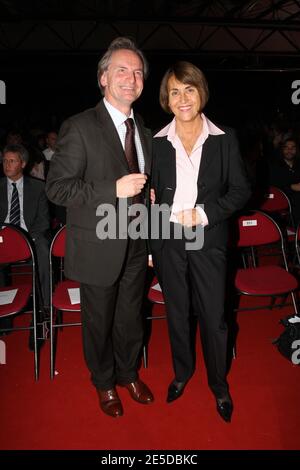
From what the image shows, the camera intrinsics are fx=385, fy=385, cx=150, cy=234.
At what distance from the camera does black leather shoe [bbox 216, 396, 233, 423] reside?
2.28m

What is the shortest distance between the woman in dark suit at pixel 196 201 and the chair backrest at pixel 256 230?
1176 mm

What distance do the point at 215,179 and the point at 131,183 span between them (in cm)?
49

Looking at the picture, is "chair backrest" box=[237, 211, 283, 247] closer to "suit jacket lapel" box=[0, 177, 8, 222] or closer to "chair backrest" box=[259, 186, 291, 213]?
"chair backrest" box=[259, 186, 291, 213]

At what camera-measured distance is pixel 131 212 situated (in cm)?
207

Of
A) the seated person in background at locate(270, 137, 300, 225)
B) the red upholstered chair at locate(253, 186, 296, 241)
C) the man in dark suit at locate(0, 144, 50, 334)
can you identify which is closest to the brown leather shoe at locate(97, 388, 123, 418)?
the man in dark suit at locate(0, 144, 50, 334)

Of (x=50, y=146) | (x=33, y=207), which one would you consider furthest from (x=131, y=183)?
(x=50, y=146)

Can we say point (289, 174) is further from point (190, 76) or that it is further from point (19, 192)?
point (190, 76)

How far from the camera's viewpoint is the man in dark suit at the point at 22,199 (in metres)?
3.74

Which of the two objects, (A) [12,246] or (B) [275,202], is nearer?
(A) [12,246]

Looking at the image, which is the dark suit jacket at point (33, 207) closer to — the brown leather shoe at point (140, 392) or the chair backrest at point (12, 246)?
the chair backrest at point (12, 246)

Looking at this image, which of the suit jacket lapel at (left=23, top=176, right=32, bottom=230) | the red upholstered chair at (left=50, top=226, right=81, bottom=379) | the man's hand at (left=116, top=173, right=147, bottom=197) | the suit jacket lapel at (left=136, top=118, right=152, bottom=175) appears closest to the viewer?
the man's hand at (left=116, top=173, right=147, bottom=197)

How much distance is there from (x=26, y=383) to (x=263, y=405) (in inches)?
63.6

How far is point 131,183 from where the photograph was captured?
183 centimetres

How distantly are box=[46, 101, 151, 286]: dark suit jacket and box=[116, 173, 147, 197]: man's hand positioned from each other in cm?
4
